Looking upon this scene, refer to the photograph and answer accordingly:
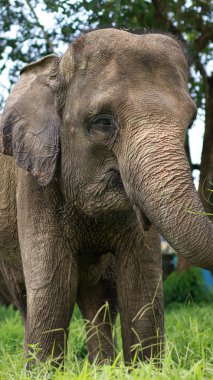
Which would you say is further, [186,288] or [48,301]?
[186,288]

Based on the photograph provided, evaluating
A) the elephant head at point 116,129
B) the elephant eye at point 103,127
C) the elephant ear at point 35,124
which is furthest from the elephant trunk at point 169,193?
the elephant ear at point 35,124

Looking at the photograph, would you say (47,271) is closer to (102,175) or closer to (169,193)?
(102,175)

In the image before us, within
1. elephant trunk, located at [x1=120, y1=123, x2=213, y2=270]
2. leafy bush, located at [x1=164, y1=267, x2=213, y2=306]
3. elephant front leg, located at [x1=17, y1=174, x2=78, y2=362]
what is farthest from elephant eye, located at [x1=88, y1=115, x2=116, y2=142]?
leafy bush, located at [x1=164, y1=267, x2=213, y2=306]

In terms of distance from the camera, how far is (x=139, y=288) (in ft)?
17.4

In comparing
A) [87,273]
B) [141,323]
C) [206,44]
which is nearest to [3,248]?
[87,273]

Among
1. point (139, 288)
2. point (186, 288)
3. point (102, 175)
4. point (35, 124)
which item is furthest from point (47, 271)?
point (186, 288)

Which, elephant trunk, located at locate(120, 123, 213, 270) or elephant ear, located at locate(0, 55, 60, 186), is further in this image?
elephant ear, located at locate(0, 55, 60, 186)

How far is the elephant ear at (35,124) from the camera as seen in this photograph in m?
4.98

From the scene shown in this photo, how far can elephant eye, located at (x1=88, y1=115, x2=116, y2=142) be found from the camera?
4.68 meters

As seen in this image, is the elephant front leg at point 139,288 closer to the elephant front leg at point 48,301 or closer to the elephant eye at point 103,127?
the elephant front leg at point 48,301

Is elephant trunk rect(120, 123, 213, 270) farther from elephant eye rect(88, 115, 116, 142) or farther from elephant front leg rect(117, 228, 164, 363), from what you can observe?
elephant front leg rect(117, 228, 164, 363)

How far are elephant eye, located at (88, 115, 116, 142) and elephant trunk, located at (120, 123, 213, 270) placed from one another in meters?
0.22

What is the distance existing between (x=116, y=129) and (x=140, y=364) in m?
1.24

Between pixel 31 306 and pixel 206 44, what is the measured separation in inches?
265
